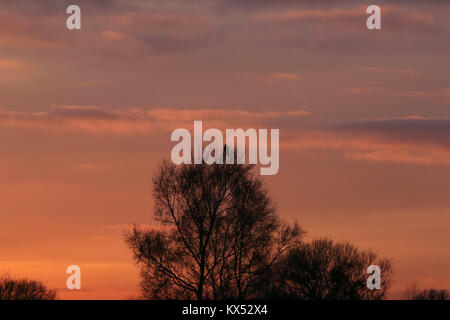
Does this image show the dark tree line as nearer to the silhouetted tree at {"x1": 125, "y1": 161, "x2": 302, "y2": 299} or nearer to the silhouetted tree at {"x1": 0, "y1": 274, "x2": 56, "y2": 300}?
Result: the silhouetted tree at {"x1": 125, "y1": 161, "x2": 302, "y2": 299}

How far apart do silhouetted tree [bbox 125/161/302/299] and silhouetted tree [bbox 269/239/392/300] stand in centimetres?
1721

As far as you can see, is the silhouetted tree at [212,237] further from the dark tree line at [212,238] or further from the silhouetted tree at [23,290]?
the silhouetted tree at [23,290]

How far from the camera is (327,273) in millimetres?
87062

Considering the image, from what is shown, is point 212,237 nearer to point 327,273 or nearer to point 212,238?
point 212,238

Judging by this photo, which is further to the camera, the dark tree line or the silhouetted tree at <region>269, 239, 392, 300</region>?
the silhouetted tree at <region>269, 239, 392, 300</region>

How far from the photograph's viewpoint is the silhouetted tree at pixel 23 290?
88.6m

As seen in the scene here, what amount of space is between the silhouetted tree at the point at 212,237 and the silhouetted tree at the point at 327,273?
56.5 ft

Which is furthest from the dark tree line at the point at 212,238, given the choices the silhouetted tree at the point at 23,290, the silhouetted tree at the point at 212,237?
the silhouetted tree at the point at 23,290

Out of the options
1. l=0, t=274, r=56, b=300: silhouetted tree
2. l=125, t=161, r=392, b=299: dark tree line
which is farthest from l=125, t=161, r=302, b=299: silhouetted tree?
l=0, t=274, r=56, b=300: silhouetted tree

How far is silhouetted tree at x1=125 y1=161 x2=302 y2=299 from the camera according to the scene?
63.0 m

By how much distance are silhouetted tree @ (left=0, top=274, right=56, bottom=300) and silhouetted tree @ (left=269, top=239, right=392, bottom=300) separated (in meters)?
24.0
